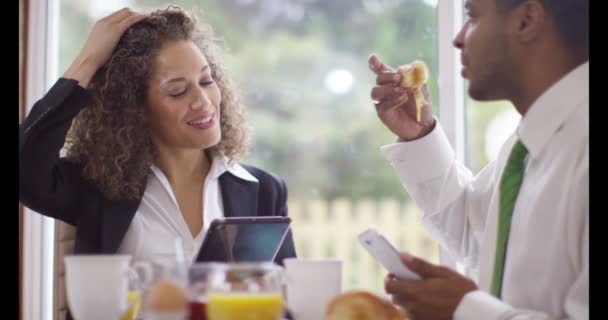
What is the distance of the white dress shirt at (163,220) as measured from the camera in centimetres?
218

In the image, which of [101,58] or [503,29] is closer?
[503,29]

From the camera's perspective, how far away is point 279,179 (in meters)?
2.45

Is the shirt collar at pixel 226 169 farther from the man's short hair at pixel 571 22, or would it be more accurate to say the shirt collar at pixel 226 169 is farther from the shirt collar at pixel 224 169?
the man's short hair at pixel 571 22

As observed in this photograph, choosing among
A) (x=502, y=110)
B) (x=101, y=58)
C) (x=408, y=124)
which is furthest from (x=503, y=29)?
(x=502, y=110)

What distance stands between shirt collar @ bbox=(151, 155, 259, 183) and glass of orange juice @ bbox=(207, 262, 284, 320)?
114 centimetres

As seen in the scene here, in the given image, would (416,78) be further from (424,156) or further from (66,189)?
(66,189)

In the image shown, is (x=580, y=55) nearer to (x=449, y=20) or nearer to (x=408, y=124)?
(x=408, y=124)

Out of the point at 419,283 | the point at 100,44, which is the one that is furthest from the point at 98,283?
the point at 100,44

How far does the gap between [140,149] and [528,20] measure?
1.30 m

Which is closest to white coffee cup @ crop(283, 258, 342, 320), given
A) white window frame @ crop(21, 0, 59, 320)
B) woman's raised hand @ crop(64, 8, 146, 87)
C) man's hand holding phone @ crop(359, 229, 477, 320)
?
man's hand holding phone @ crop(359, 229, 477, 320)

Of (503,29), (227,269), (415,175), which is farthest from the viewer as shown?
(415,175)

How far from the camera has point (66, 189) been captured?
2227 millimetres

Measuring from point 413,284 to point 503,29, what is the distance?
0.57m
